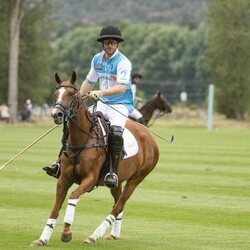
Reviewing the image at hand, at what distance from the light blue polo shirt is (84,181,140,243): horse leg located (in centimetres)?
111

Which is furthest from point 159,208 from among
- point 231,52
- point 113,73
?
point 231,52

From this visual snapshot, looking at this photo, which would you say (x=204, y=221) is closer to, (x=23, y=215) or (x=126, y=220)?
(x=126, y=220)

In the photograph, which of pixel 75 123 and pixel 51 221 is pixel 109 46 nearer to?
pixel 75 123

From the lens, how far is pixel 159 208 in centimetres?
1522

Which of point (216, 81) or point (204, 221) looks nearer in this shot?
point (204, 221)

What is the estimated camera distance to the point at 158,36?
124 m

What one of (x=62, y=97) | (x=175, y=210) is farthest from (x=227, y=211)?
(x=62, y=97)

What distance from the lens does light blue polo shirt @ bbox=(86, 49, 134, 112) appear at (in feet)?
40.9

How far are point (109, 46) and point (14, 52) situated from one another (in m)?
45.4

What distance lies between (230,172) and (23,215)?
884cm

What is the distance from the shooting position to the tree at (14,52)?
57.3 metres

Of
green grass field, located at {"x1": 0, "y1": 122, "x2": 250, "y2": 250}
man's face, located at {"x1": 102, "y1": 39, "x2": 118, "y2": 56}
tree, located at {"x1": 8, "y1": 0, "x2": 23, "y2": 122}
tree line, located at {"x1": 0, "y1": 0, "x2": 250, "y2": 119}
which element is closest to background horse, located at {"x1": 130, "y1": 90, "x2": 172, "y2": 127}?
green grass field, located at {"x1": 0, "y1": 122, "x2": 250, "y2": 250}

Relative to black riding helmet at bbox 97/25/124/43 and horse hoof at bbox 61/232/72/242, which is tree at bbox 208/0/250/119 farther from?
horse hoof at bbox 61/232/72/242

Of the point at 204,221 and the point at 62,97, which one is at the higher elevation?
the point at 62,97
